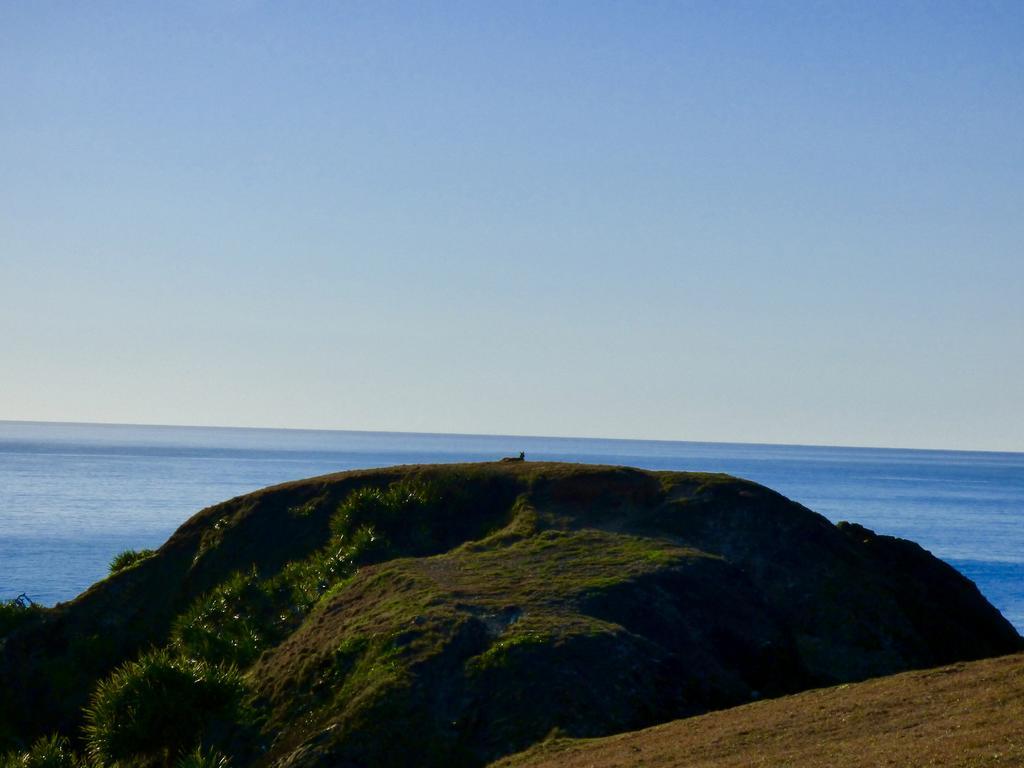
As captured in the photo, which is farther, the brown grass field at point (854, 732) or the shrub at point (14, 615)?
the shrub at point (14, 615)

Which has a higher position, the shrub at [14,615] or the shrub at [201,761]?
the shrub at [14,615]

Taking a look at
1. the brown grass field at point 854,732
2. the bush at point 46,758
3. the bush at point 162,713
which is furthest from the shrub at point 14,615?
the brown grass field at point 854,732

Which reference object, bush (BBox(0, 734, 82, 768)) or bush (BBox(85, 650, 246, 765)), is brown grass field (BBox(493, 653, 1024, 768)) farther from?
bush (BBox(0, 734, 82, 768))

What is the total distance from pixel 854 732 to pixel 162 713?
1149 cm

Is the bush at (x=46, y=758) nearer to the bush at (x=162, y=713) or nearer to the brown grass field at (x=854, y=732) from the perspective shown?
the bush at (x=162, y=713)

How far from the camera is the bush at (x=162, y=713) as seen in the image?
20.0m

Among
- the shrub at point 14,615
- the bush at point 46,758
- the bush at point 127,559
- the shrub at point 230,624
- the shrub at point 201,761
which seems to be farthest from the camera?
the bush at point 127,559

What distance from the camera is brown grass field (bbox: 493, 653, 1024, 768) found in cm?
1318

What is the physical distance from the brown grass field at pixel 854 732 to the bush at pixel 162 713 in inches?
227

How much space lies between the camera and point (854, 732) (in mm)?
14812

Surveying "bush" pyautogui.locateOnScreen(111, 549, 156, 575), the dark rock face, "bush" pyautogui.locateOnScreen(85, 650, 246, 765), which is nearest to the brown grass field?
the dark rock face

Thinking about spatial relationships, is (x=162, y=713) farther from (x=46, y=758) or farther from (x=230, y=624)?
(x=230, y=624)

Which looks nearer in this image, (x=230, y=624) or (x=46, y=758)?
(x=46, y=758)

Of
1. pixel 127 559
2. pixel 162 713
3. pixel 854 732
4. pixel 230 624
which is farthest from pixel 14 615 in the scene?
pixel 854 732
